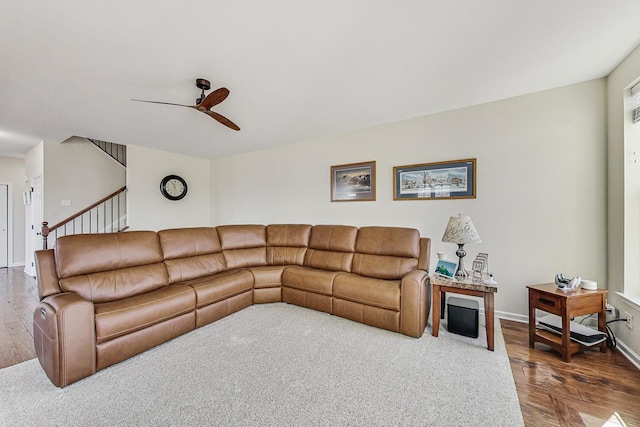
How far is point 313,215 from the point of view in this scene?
14.5 feet

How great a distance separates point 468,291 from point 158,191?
5482 mm

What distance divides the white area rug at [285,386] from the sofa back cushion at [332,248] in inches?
41.1

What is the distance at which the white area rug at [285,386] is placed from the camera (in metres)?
1.52

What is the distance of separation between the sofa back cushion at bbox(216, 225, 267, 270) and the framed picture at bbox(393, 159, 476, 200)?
2.13 metres

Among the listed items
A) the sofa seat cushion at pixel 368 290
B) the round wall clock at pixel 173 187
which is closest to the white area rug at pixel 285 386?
the sofa seat cushion at pixel 368 290

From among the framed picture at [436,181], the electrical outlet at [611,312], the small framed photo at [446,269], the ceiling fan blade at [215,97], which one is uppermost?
the ceiling fan blade at [215,97]

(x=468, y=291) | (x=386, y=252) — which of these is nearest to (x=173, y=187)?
(x=386, y=252)

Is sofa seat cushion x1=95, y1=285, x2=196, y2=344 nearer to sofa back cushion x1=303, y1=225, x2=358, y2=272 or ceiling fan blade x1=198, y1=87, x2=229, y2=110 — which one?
sofa back cushion x1=303, y1=225, x2=358, y2=272

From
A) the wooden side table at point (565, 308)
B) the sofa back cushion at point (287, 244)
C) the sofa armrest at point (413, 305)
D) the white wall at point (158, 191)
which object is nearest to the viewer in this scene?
the wooden side table at point (565, 308)

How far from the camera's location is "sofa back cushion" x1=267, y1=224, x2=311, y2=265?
3.84m

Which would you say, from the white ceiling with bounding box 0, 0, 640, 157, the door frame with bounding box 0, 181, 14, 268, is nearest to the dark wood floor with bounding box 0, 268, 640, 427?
the white ceiling with bounding box 0, 0, 640, 157

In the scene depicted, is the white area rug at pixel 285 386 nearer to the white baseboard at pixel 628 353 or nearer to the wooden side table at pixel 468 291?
the wooden side table at pixel 468 291

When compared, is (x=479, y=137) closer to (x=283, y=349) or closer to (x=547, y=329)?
(x=547, y=329)

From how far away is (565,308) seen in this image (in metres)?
2.03
